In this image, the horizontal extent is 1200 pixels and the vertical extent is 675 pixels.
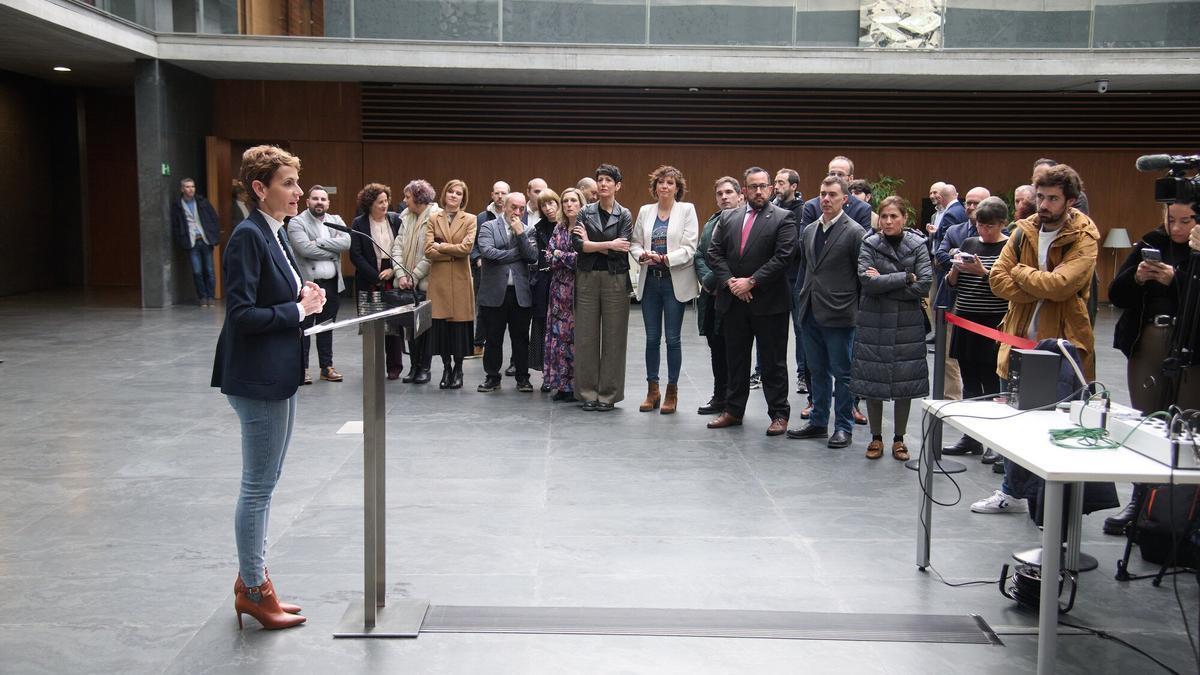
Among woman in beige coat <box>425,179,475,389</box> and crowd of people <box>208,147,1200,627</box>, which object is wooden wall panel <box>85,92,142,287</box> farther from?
woman in beige coat <box>425,179,475,389</box>

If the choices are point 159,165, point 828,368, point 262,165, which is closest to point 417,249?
point 828,368

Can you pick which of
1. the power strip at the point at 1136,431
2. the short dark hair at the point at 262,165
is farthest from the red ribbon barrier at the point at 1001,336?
the short dark hair at the point at 262,165

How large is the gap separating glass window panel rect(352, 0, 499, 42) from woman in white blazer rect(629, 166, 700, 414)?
6.62 metres

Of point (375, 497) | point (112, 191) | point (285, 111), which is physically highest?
point (285, 111)

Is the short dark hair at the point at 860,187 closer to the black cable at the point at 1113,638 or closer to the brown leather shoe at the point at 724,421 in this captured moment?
the brown leather shoe at the point at 724,421

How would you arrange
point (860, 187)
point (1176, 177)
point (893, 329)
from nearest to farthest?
point (1176, 177) < point (893, 329) < point (860, 187)

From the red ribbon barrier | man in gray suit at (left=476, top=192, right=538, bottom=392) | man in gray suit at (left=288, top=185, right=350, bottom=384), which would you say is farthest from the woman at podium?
man in gray suit at (left=288, top=185, right=350, bottom=384)

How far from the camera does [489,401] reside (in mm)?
7422

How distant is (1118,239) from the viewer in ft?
49.4

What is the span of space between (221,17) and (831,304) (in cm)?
998

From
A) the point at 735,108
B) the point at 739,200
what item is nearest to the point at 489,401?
the point at 739,200

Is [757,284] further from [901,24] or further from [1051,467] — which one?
[901,24]

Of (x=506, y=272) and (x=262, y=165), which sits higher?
(x=262, y=165)

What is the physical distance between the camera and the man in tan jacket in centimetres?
442
